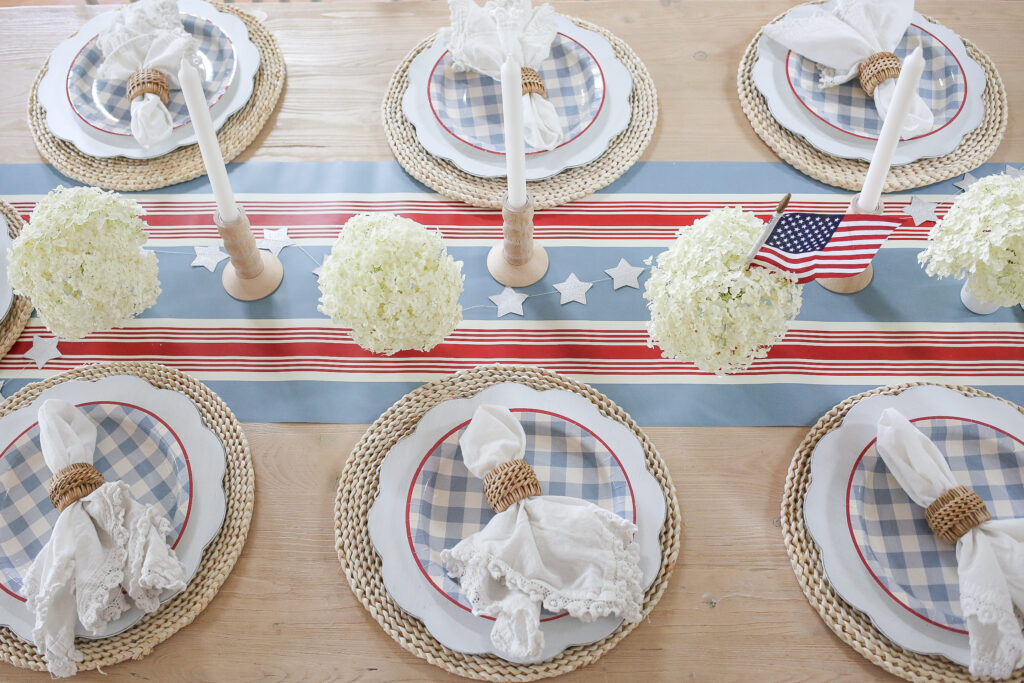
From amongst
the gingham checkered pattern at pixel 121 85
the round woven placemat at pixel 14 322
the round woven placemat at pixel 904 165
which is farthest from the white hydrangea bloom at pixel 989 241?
the round woven placemat at pixel 14 322

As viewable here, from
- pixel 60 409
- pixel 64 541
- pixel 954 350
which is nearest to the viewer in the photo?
pixel 64 541

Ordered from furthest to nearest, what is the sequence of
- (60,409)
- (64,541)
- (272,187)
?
(272,187) < (60,409) < (64,541)

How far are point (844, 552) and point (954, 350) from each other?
0.40 m

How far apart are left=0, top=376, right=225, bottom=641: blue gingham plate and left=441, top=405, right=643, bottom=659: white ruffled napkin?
0.35 m

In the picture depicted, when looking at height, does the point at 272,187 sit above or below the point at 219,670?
above

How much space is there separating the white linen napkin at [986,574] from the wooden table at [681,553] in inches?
5.0

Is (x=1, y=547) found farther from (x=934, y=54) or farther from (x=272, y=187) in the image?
(x=934, y=54)

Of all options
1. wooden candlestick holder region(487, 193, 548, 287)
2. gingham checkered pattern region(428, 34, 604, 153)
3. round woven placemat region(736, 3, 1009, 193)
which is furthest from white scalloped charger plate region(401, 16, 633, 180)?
round woven placemat region(736, 3, 1009, 193)

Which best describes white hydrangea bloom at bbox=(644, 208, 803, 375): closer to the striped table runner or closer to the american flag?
the american flag

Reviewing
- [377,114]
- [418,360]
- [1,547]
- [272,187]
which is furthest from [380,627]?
[377,114]

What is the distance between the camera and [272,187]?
1377 millimetres

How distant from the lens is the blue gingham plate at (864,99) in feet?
4.39

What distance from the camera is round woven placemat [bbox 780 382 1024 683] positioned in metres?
0.95

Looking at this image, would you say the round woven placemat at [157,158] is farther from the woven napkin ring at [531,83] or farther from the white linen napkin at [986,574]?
the white linen napkin at [986,574]
